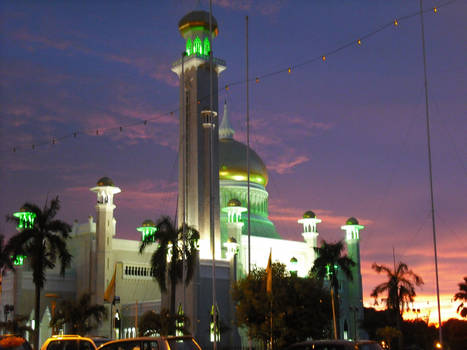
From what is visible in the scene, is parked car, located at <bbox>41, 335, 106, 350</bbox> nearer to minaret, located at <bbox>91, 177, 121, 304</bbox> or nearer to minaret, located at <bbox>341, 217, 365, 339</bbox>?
minaret, located at <bbox>91, 177, 121, 304</bbox>

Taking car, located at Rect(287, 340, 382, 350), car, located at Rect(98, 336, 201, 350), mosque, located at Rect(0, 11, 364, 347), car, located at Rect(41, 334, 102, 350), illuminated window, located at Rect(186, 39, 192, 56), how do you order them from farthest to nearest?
illuminated window, located at Rect(186, 39, 192, 56), mosque, located at Rect(0, 11, 364, 347), car, located at Rect(41, 334, 102, 350), car, located at Rect(287, 340, 382, 350), car, located at Rect(98, 336, 201, 350)

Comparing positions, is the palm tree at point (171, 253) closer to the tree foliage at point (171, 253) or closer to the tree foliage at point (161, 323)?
the tree foliage at point (171, 253)

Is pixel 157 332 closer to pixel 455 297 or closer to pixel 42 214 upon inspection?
pixel 42 214

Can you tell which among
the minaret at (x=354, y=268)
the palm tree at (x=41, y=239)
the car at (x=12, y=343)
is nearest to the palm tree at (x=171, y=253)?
the palm tree at (x=41, y=239)

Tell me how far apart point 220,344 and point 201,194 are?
12.1m

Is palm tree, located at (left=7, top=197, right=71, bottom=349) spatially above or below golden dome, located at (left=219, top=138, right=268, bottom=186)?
below

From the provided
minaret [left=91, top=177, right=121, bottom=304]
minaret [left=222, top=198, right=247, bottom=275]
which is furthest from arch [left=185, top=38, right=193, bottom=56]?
minaret [left=222, top=198, right=247, bottom=275]

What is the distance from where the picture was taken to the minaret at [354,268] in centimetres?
6925

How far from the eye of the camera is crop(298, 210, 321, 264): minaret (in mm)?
69450

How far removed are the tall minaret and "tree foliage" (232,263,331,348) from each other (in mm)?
18649

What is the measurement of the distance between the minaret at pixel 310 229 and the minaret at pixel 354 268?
147 inches

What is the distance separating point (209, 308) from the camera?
51938 mm

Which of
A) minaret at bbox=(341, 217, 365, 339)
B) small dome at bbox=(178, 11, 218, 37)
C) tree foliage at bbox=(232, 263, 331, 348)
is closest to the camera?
tree foliage at bbox=(232, 263, 331, 348)

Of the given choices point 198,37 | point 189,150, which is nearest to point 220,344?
point 189,150
